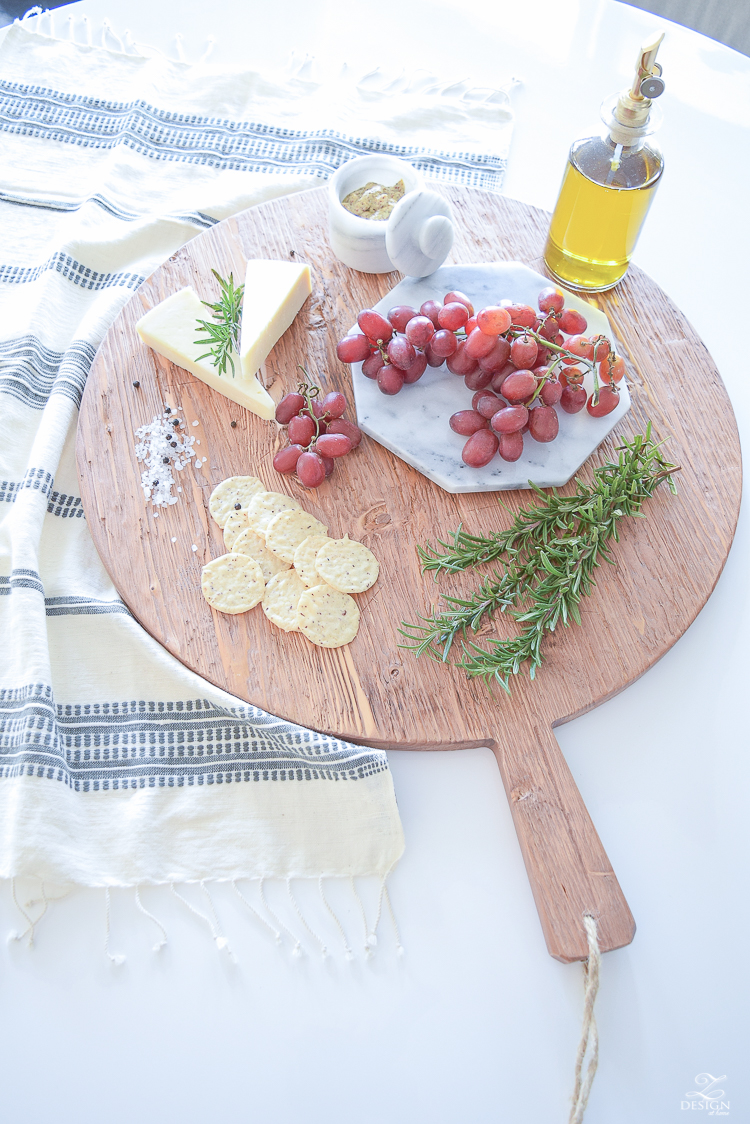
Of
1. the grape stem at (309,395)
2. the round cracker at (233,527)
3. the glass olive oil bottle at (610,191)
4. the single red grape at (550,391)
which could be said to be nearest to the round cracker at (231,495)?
the round cracker at (233,527)

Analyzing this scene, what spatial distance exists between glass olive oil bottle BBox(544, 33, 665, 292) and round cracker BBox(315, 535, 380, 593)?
0.83 m

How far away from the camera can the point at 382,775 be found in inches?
46.9

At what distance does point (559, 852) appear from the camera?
1125 millimetres

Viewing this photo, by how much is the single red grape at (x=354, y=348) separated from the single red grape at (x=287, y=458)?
20cm

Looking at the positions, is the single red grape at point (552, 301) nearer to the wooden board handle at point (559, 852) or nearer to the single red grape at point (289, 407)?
the single red grape at point (289, 407)

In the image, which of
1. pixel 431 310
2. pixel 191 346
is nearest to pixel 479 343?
pixel 431 310

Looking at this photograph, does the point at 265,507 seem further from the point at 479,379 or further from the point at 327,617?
the point at 479,379

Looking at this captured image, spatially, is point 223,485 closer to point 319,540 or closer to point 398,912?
point 319,540

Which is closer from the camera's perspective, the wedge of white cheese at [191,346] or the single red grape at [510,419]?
the single red grape at [510,419]

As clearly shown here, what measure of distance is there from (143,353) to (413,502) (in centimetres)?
66

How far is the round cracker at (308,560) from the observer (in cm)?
131

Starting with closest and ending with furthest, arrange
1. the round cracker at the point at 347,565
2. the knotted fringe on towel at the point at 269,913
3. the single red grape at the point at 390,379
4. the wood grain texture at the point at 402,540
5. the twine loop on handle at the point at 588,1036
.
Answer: the twine loop on handle at the point at 588,1036
the knotted fringe on towel at the point at 269,913
the wood grain texture at the point at 402,540
the round cracker at the point at 347,565
the single red grape at the point at 390,379

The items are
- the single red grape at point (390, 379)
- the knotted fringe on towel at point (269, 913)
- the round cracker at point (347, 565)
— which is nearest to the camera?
the knotted fringe on towel at point (269, 913)

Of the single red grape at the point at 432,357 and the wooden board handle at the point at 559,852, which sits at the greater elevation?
the single red grape at the point at 432,357
